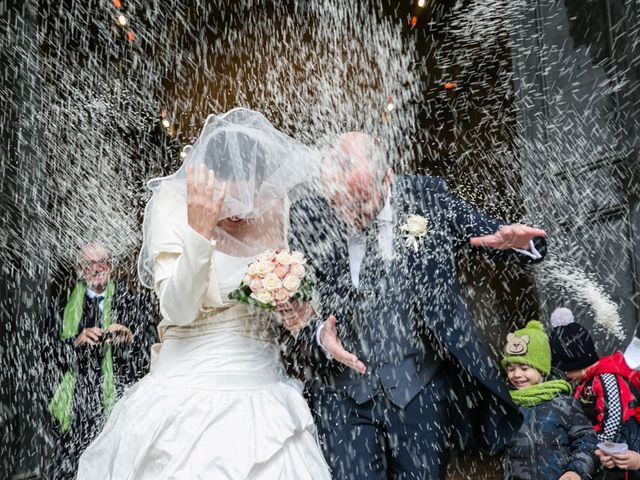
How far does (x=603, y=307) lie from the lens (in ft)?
20.5

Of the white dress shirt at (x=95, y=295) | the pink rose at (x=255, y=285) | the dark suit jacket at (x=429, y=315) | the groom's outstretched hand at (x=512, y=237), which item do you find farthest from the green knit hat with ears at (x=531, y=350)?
the white dress shirt at (x=95, y=295)

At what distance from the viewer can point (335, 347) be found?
367cm

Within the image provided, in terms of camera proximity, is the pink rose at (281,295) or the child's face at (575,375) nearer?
the pink rose at (281,295)

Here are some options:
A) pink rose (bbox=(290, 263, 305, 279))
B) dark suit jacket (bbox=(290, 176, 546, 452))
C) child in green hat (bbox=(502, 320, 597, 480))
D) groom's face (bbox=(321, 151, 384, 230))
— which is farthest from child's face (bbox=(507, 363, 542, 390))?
pink rose (bbox=(290, 263, 305, 279))

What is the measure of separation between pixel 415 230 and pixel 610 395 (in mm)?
2053

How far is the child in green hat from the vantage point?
4.68 m

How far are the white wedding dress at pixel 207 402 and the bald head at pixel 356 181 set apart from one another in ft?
1.88

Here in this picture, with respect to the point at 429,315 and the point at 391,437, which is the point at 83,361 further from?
the point at 429,315

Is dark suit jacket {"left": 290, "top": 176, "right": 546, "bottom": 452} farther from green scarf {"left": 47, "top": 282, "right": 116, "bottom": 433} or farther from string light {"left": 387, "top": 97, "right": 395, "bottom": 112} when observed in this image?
string light {"left": 387, "top": 97, "right": 395, "bottom": 112}

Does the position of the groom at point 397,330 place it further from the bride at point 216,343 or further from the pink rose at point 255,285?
the pink rose at point 255,285

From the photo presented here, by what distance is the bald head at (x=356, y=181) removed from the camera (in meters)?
3.82

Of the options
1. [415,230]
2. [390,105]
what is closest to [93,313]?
[415,230]

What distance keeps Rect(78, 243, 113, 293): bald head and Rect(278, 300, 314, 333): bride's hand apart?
3.13 metres

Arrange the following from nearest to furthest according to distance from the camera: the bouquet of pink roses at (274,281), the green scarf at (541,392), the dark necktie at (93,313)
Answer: the bouquet of pink roses at (274,281) → the green scarf at (541,392) → the dark necktie at (93,313)
